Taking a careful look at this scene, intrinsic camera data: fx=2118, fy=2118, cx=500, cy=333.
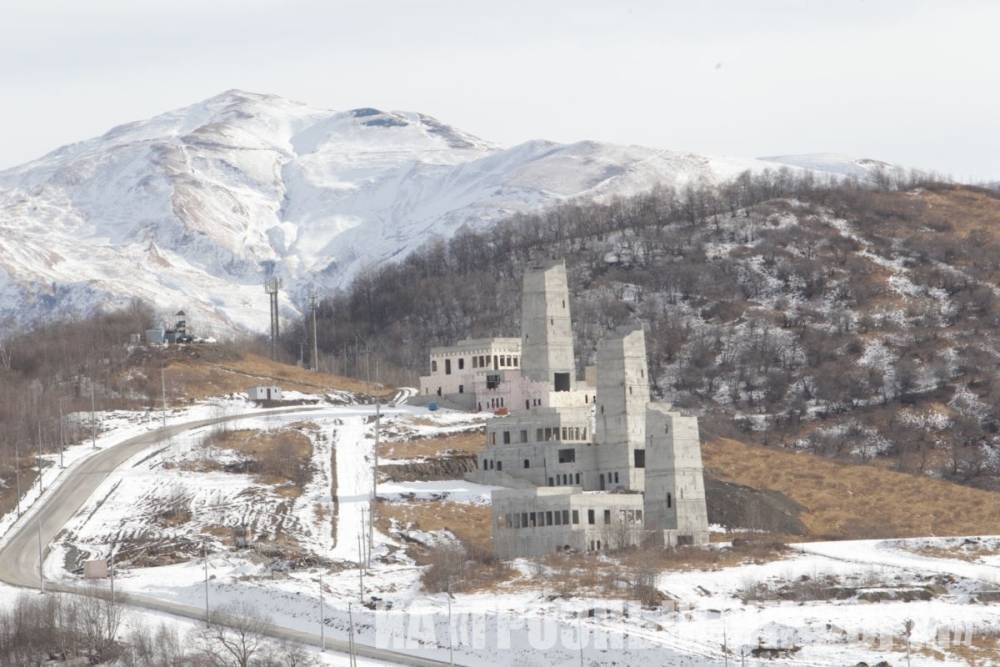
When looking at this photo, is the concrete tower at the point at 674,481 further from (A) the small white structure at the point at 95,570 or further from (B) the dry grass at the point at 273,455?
(A) the small white structure at the point at 95,570

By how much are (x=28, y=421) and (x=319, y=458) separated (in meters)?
25.4

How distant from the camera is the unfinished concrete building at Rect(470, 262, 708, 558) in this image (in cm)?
12469

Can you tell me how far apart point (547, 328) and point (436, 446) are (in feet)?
40.5

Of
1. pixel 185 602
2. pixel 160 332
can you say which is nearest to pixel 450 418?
pixel 160 332

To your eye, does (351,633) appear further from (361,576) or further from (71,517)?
(71,517)

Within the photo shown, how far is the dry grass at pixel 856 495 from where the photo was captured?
474 ft

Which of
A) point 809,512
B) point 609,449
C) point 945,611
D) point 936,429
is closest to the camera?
point 945,611

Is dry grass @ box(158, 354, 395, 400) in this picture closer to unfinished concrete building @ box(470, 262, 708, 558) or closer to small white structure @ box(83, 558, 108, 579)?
unfinished concrete building @ box(470, 262, 708, 558)

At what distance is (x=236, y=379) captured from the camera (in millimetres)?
187875

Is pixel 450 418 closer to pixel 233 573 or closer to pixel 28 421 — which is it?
pixel 28 421

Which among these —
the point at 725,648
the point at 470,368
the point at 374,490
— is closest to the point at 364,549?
the point at 374,490

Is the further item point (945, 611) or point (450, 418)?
point (450, 418)

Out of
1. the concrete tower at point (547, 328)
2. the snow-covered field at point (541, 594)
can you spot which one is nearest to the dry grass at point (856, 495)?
the concrete tower at point (547, 328)

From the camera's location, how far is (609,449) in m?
138
